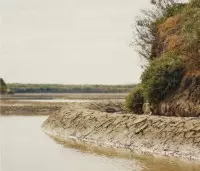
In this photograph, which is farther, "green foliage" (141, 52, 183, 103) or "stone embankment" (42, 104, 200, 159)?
"green foliage" (141, 52, 183, 103)

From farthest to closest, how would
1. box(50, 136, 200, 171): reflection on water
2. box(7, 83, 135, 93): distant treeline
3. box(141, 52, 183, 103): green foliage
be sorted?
box(7, 83, 135, 93): distant treeline
box(141, 52, 183, 103): green foliage
box(50, 136, 200, 171): reflection on water

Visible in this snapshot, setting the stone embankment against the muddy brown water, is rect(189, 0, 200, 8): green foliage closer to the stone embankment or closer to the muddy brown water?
the stone embankment

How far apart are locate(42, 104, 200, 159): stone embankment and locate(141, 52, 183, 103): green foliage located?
2535mm

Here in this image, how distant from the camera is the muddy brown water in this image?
18277mm

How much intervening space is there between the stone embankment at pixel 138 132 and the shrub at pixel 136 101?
10.2 feet

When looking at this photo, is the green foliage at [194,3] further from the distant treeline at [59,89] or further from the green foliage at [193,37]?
the distant treeline at [59,89]

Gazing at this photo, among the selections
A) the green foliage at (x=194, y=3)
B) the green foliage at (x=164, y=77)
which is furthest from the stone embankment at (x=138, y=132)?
the green foliage at (x=194, y=3)

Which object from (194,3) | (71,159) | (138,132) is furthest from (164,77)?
(71,159)

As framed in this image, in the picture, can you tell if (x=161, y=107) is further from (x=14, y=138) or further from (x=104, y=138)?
(x=14, y=138)

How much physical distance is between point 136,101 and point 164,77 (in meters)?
5.49

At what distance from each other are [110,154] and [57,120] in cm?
1211

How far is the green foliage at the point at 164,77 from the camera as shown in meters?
27.1

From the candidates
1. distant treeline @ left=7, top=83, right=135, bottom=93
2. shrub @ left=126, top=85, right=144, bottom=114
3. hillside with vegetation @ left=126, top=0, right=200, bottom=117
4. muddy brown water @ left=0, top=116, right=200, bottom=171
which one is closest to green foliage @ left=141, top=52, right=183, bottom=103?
hillside with vegetation @ left=126, top=0, right=200, bottom=117

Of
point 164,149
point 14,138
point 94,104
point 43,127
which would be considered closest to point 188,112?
point 164,149
